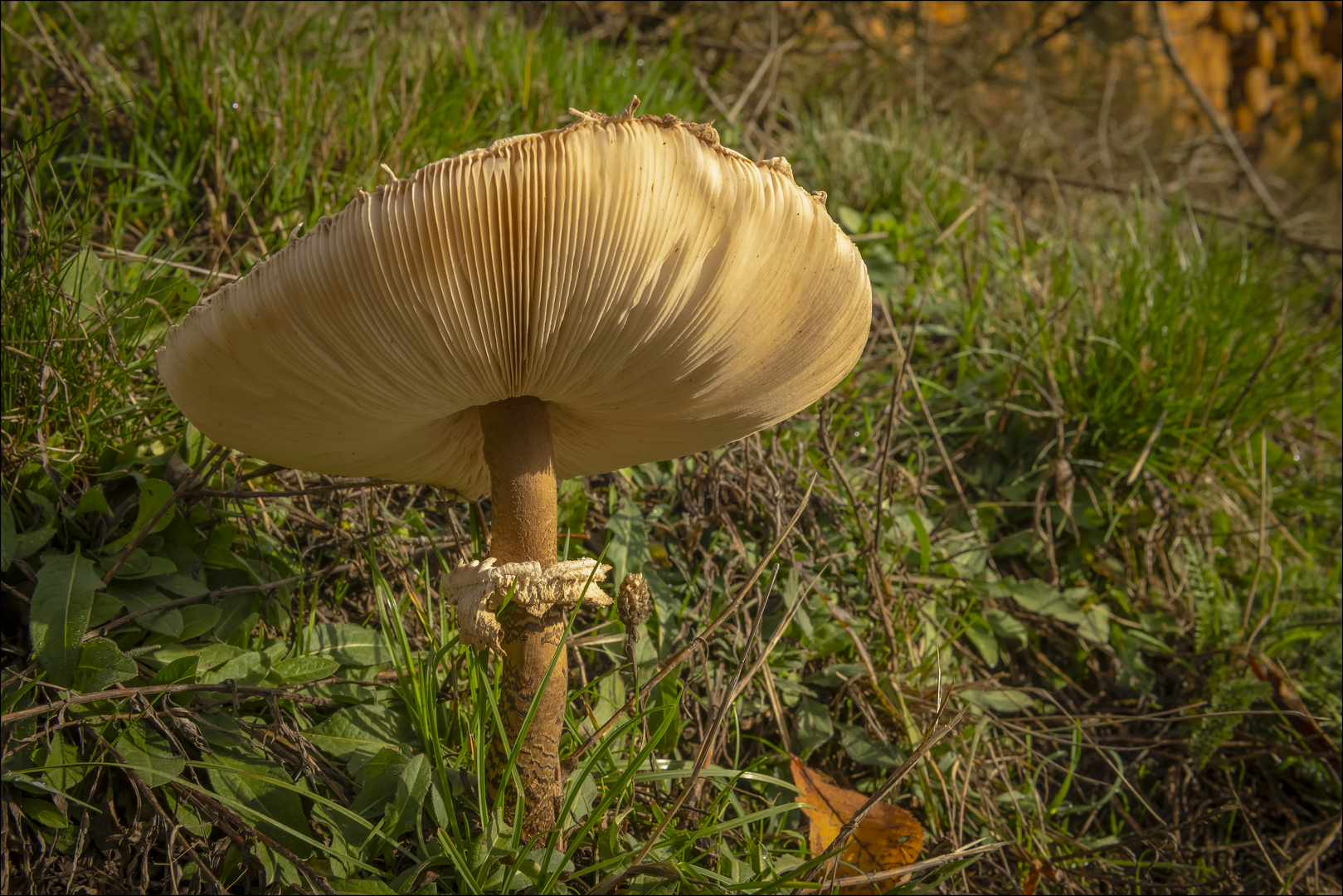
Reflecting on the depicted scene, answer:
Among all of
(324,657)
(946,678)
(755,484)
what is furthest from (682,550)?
(324,657)

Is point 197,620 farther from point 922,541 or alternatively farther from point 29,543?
point 922,541

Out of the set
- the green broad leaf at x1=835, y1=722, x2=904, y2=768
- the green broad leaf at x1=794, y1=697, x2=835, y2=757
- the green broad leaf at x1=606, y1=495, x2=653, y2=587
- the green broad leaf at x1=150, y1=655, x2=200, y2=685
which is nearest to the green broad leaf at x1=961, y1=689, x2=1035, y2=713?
the green broad leaf at x1=835, y1=722, x2=904, y2=768

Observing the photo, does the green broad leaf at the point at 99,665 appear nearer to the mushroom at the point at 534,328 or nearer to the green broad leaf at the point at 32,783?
the green broad leaf at the point at 32,783

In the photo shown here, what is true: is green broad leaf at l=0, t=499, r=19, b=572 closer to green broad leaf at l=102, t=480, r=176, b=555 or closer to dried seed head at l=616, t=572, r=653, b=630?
green broad leaf at l=102, t=480, r=176, b=555

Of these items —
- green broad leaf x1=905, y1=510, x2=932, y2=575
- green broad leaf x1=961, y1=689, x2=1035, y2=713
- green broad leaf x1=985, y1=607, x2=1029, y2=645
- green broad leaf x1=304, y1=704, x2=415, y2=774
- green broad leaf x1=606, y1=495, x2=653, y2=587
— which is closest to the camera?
green broad leaf x1=304, y1=704, x2=415, y2=774

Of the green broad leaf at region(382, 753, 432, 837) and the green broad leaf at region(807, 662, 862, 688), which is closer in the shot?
the green broad leaf at region(382, 753, 432, 837)

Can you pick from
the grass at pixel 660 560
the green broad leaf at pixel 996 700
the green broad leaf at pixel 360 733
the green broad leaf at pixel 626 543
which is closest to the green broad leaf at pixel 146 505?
the grass at pixel 660 560

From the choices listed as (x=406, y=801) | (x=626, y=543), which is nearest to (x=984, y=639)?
(x=626, y=543)
